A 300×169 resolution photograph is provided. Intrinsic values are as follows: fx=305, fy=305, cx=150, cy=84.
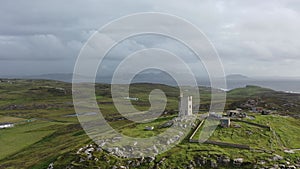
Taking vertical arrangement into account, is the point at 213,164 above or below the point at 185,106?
below

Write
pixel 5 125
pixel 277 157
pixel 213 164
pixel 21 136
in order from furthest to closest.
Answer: pixel 5 125 < pixel 21 136 < pixel 277 157 < pixel 213 164

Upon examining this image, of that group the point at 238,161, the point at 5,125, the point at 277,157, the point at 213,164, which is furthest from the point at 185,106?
the point at 5,125

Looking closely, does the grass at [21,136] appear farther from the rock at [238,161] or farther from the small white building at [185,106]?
the rock at [238,161]

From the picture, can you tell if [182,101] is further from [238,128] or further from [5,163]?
[5,163]

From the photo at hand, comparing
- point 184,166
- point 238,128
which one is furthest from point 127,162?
point 238,128

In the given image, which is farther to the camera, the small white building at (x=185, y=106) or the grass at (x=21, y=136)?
the grass at (x=21, y=136)

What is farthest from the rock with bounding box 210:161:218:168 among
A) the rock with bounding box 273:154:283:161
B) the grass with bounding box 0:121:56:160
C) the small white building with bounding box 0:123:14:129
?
the small white building with bounding box 0:123:14:129

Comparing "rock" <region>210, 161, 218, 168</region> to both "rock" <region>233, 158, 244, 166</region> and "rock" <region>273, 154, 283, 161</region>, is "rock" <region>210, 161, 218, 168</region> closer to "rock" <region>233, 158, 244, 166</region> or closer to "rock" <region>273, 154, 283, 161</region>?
"rock" <region>233, 158, 244, 166</region>

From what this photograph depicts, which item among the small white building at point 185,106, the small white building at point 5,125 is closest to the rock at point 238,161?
the small white building at point 185,106

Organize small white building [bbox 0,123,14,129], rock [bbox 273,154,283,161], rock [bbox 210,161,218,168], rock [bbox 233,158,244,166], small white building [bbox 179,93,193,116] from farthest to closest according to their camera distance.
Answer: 1. small white building [bbox 0,123,14,129]
2. small white building [bbox 179,93,193,116]
3. rock [bbox 273,154,283,161]
4. rock [bbox 210,161,218,168]
5. rock [bbox 233,158,244,166]

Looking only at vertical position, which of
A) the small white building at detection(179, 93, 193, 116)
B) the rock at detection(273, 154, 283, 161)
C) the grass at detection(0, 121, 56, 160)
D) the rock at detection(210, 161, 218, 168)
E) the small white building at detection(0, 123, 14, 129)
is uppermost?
the small white building at detection(179, 93, 193, 116)

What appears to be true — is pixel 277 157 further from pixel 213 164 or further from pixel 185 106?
pixel 185 106
